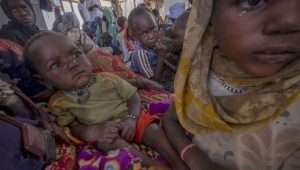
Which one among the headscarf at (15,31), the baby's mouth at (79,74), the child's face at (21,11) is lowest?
the baby's mouth at (79,74)

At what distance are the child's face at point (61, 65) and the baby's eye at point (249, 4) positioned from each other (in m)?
0.77

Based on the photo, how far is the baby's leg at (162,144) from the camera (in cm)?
83

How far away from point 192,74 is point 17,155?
0.55 meters

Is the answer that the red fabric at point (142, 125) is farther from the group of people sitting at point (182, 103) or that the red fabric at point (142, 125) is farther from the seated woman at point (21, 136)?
the seated woman at point (21, 136)

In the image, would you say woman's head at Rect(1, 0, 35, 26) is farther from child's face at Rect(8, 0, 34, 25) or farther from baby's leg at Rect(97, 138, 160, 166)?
baby's leg at Rect(97, 138, 160, 166)

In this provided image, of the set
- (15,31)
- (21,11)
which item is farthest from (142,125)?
(21,11)

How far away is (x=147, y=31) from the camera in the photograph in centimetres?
200

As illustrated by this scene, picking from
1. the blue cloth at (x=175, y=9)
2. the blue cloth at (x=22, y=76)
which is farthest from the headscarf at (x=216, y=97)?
the blue cloth at (x=175, y=9)

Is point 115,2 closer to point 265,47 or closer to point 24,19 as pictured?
point 24,19

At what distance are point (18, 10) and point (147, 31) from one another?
855 millimetres

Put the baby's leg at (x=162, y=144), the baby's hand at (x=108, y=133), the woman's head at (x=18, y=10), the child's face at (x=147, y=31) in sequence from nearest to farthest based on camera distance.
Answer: the baby's leg at (x=162, y=144), the baby's hand at (x=108, y=133), the woman's head at (x=18, y=10), the child's face at (x=147, y=31)

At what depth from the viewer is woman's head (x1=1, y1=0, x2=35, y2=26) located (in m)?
1.83

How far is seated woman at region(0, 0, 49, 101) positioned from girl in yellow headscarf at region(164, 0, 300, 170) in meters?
0.80

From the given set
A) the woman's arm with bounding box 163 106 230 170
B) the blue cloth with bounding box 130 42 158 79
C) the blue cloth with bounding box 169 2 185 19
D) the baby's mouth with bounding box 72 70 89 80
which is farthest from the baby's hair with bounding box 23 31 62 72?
the blue cloth with bounding box 169 2 185 19
